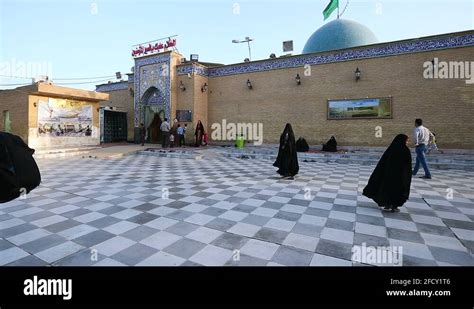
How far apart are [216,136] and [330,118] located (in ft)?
22.7

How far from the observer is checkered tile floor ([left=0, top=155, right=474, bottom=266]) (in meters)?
2.46

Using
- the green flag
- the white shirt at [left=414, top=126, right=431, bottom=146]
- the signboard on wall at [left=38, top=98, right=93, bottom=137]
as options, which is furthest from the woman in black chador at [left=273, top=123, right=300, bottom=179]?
the green flag

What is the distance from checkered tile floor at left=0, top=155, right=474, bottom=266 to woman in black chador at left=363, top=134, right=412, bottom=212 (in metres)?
0.20

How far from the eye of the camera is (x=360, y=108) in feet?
39.0

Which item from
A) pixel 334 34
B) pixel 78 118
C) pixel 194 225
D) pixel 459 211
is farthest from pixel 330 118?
pixel 78 118

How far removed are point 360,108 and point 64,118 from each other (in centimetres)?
1566

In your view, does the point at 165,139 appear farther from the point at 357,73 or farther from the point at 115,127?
the point at 357,73

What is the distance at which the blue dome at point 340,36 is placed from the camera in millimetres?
15117

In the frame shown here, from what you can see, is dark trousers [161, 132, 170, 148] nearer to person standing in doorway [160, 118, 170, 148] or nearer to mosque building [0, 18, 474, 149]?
person standing in doorway [160, 118, 170, 148]

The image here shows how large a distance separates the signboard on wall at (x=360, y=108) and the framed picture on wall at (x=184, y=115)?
26.2 feet

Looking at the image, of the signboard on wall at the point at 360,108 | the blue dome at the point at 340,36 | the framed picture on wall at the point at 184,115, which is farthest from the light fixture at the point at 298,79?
the framed picture on wall at the point at 184,115
